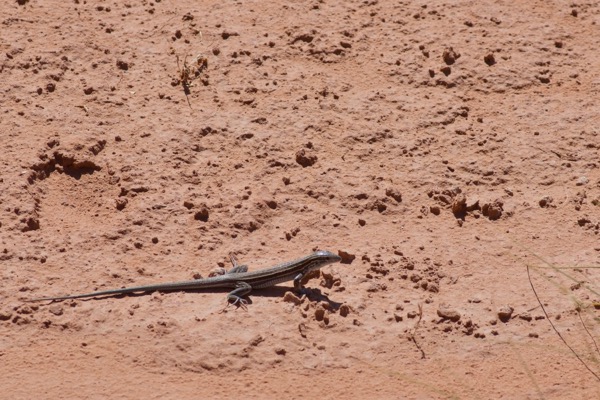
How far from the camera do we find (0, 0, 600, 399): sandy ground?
6.29 metres

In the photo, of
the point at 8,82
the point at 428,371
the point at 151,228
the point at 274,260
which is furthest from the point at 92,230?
the point at 428,371

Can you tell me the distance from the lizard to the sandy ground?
9cm

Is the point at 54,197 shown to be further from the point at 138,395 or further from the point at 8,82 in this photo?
the point at 138,395

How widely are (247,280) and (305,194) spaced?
1.22 meters

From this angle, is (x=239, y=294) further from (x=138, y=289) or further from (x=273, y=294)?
(x=138, y=289)

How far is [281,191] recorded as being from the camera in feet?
25.6

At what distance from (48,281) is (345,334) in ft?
7.41

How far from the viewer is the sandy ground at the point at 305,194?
6293 millimetres

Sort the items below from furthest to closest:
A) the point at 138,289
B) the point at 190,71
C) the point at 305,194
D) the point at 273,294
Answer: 1. the point at 190,71
2. the point at 305,194
3. the point at 273,294
4. the point at 138,289

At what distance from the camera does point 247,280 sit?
6.86 m

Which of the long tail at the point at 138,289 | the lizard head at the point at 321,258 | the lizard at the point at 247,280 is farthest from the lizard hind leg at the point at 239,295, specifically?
the lizard head at the point at 321,258

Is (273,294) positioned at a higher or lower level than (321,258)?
lower

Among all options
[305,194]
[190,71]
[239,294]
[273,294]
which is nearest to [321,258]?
[273,294]

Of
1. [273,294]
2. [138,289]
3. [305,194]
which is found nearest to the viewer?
[138,289]
